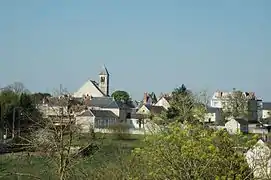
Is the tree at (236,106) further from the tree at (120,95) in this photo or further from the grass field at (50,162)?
the grass field at (50,162)

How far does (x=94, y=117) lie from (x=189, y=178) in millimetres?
60292

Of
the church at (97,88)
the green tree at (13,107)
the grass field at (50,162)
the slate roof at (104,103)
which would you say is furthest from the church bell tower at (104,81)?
the grass field at (50,162)

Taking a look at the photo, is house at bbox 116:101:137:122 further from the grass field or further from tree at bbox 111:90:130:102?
the grass field

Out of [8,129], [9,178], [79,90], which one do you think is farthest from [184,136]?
[79,90]

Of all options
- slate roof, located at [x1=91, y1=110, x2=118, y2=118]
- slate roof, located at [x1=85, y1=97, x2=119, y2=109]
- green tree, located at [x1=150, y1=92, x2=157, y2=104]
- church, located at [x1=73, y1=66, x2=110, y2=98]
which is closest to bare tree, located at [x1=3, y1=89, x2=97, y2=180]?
slate roof, located at [x1=91, y1=110, x2=118, y2=118]

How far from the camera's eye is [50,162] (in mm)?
13344

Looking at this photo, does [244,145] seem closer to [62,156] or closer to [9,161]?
[62,156]

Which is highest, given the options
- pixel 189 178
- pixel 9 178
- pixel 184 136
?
pixel 184 136

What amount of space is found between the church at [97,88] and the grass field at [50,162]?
6306cm

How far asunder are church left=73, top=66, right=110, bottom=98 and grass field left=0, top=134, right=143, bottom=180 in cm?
6306

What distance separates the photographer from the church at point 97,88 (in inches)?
3743

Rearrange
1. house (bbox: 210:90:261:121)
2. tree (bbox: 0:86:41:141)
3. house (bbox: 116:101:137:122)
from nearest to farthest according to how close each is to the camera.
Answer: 1. tree (bbox: 0:86:41:141)
2. house (bbox: 210:90:261:121)
3. house (bbox: 116:101:137:122)

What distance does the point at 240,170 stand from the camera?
9602mm

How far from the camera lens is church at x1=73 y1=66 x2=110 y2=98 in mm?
95062
